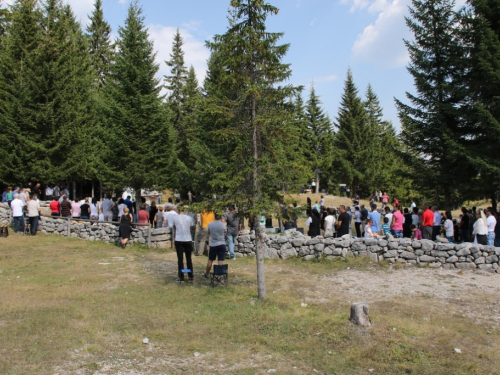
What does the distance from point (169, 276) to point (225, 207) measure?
10.8ft

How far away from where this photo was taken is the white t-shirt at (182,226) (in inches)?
390

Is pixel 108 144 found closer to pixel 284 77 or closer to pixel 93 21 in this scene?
pixel 284 77

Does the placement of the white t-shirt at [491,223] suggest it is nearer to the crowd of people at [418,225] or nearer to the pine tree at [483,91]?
the crowd of people at [418,225]

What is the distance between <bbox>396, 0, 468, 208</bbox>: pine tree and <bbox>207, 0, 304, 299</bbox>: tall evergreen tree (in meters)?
13.6

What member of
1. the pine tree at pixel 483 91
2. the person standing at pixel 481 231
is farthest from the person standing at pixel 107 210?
the pine tree at pixel 483 91

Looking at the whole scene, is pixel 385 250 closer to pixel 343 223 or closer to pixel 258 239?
pixel 343 223

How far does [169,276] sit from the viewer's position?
10992 mm

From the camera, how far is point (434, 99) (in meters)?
20.4

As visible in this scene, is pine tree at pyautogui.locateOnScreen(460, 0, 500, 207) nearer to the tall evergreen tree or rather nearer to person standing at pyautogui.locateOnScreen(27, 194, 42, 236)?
the tall evergreen tree

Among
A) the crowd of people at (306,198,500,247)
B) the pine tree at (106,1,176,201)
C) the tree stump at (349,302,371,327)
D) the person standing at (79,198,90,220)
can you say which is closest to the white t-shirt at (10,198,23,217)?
the person standing at (79,198,90,220)

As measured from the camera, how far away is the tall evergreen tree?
8617mm

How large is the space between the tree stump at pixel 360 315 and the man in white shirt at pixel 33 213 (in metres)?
14.8

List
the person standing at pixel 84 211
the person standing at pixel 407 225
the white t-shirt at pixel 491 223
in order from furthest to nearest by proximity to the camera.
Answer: the person standing at pixel 84 211 → the person standing at pixel 407 225 → the white t-shirt at pixel 491 223

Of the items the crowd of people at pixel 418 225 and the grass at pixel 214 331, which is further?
the crowd of people at pixel 418 225
